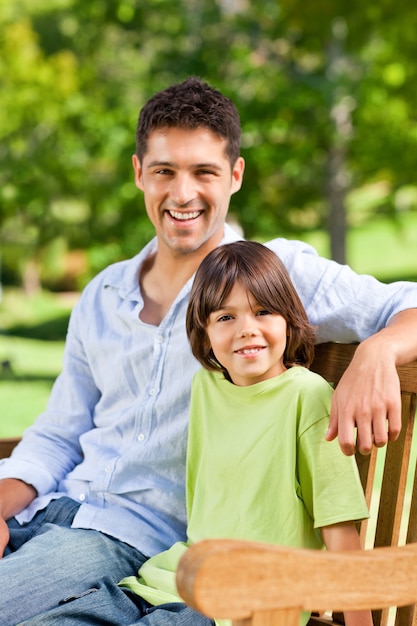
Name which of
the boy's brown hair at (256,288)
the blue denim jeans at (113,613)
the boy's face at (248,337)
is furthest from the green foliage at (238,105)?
the blue denim jeans at (113,613)

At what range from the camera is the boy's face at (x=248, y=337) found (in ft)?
7.18

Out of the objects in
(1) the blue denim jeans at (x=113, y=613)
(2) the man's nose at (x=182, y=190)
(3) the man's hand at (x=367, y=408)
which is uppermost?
(2) the man's nose at (x=182, y=190)

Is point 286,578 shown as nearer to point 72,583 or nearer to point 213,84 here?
point 72,583

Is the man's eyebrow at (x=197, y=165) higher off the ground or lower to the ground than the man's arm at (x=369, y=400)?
higher

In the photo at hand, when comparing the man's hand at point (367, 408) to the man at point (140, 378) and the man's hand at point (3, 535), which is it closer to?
the man at point (140, 378)

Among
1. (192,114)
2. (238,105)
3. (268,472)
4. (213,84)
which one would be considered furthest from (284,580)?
(238,105)

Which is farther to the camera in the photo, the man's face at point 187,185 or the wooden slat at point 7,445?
the wooden slat at point 7,445

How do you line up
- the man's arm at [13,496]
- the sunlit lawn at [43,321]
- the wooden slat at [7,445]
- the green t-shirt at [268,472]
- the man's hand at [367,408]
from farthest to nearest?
the sunlit lawn at [43,321], the wooden slat at [7,445], the man's arm at [13,496], the green t-shirt at [268,472], the man's hand at [367,408]

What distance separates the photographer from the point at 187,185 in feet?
8.80

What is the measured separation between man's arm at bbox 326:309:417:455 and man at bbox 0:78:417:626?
182mm

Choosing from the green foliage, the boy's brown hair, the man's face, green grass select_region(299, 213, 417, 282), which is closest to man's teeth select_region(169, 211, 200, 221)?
the man's face

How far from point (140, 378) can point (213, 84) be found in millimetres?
9066

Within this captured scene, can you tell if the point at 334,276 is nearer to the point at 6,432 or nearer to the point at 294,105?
the point at 6,432

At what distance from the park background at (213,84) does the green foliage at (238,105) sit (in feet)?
0.09
